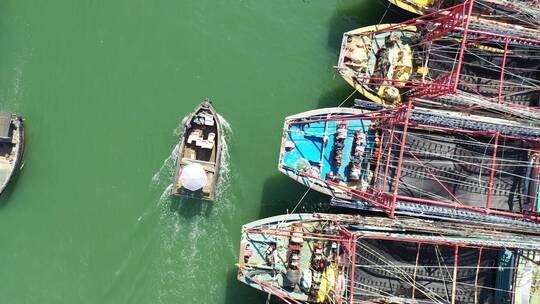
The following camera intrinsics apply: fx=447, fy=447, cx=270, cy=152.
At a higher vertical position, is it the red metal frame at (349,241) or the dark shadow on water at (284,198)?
the dark shadow on water at (284,198)

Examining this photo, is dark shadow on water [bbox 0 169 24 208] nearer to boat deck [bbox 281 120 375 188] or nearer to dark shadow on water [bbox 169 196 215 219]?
dark shadow on water [bbox 169 196 215 219]

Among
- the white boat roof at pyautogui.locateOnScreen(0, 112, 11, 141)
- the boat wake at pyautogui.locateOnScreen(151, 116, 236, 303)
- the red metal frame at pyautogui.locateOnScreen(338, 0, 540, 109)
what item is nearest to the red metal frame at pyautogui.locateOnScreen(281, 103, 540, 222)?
the red metal frame at pyautogui.locateOnScreen(338, 0, 540, 109)

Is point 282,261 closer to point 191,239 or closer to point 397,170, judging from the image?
point 191,239

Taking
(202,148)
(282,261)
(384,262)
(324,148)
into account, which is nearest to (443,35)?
(324,148)

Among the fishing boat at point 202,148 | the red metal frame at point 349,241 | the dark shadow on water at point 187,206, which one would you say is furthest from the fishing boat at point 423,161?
the dark shadow on water at point 187,206

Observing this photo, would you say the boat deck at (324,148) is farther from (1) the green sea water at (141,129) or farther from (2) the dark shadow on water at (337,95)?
(2) the dark shadow on water at (337,95)

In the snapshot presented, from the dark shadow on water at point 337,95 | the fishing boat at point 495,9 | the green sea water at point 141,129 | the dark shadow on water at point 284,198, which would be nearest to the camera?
the fishing boat at point 495,9
